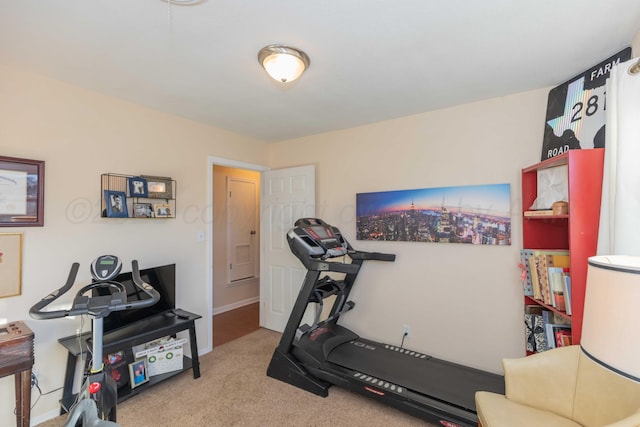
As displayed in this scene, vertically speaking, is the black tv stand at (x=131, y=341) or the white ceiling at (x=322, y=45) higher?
the white ceiling at (x=322, y=45)

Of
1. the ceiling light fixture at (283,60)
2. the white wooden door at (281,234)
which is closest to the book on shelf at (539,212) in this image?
the ceiling light fixture at (283,60)

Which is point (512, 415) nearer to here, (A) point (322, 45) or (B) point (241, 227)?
(A) point (322, 45)

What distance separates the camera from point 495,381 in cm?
226

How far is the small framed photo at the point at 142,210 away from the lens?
2.62m

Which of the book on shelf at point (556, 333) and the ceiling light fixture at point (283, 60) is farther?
the book on shelf at point (556, 333)

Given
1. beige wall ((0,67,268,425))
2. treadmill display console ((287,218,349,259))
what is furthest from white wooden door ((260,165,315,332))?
beige wall ((0,67,268,425))

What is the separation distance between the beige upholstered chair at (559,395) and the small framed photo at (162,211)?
2.81 metres

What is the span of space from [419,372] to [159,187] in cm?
280

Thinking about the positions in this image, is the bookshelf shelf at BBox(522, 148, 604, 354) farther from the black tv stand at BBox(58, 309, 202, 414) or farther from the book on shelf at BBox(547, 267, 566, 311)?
the black tv stand at BBox(58, 309, 202, 414)

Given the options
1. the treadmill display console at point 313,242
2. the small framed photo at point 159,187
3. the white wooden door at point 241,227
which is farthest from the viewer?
the white wooden door at point 241,227

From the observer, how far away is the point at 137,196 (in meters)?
2.64

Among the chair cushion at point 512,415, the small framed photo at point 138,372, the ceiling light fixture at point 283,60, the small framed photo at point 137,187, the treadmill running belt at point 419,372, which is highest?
the ceiling light fixture at point 283,60

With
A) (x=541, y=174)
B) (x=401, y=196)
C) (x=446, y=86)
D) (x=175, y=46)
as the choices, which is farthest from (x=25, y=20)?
(x=541, y=174)

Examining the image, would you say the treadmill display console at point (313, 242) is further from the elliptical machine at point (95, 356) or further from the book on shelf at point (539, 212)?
the book on shelf at point (539, 212)
